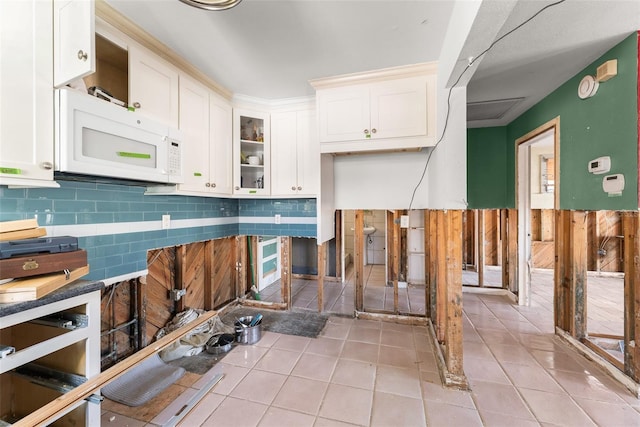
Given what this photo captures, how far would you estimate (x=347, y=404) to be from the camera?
1.70 meters

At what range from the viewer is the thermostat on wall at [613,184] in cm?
185

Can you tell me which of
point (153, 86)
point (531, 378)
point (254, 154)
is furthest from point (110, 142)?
point (531, 378)

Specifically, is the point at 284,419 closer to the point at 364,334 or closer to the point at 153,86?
the point at 364,334

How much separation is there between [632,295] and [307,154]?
2961 mm

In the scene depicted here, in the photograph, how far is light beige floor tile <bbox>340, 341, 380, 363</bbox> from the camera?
2.21m

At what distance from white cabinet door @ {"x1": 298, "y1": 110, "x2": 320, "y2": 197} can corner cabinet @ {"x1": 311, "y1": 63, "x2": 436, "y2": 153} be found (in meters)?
0.34

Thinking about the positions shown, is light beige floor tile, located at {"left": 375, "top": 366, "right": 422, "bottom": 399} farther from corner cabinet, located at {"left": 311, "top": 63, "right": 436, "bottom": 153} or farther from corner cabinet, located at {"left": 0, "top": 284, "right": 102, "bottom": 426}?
corner cabinet, located at {"left": 311, "top": 63, "right": 436, "bottom": 153}

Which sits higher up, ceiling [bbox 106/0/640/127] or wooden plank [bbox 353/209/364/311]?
ceiling [bbox 106/0/640/127]

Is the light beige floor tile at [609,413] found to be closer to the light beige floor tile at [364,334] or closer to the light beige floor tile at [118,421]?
the light beige floor tile at [364,334]

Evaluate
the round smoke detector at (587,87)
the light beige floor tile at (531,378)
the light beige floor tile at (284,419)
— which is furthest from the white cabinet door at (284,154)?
the round smoke detector at (587,87)

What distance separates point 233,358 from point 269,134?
235 cm

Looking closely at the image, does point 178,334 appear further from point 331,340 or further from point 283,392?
point 331,340

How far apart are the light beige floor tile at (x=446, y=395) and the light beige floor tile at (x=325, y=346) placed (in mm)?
763

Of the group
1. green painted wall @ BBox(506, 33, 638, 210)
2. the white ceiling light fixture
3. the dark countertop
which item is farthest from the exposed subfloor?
the white ceiling light fixture
